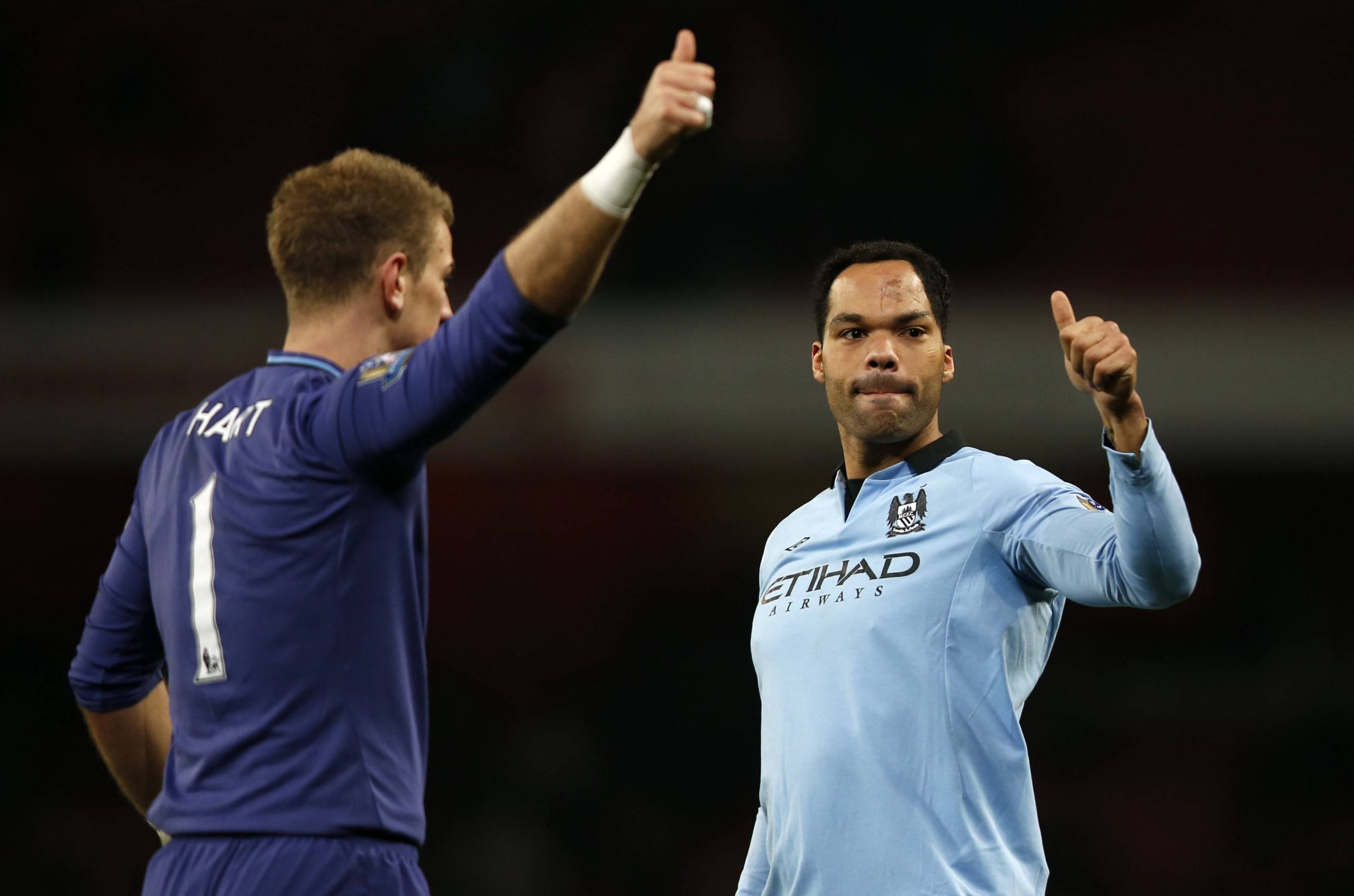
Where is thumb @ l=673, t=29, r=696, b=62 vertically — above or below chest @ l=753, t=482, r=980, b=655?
above

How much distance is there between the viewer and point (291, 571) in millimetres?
2408

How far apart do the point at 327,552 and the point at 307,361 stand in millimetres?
407

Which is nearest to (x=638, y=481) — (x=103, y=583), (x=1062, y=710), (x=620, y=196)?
(x=1062, y=710)

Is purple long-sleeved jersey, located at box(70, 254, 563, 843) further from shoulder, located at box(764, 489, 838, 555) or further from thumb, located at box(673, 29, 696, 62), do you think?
shoulder, located at box(764, 489, 838, 555)

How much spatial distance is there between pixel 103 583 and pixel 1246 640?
7.51m

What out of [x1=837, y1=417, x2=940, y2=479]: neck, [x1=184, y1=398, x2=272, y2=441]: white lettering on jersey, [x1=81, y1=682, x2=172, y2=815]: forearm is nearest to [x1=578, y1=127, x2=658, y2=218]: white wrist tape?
[x1=184, y1=398, x2=272, y2=441]: white lettering on jersey

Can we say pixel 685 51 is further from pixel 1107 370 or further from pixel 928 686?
pixel 928 686

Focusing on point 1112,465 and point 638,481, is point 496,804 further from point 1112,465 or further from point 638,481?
point 1112,465

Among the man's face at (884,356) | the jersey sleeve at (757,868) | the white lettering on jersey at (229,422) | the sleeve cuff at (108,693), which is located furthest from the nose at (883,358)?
the sleeve cuff at (108,693)

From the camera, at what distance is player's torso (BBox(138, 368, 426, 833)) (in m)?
2.39

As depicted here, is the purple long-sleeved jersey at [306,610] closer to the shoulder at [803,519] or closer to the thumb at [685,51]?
the thumb at [685,51]

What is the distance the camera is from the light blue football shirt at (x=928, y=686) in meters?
2.92

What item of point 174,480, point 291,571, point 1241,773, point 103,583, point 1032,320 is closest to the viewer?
point 291,571

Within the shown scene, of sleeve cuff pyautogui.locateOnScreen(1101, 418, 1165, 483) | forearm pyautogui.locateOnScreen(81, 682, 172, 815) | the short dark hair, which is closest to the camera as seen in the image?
sleeve cuff pyautogui.locateOnScreen(1101, 418, 1165, 483)
